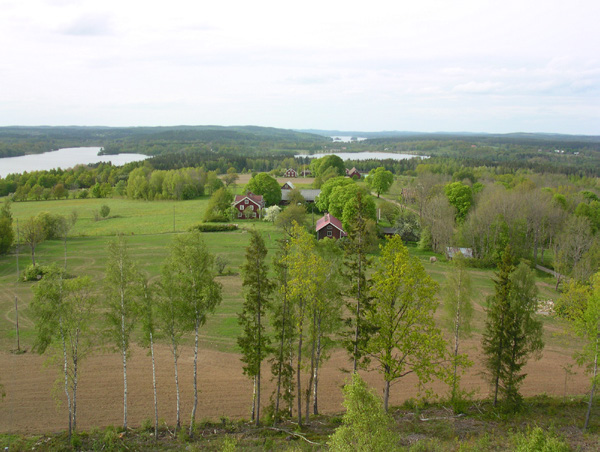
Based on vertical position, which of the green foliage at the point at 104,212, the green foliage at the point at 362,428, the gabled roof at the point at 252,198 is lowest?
the green foliage at the point at 104,212

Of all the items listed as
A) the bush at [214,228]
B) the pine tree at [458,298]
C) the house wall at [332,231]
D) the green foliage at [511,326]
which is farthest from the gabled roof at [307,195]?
the green foliage at [511,326]

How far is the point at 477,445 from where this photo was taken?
627 inches

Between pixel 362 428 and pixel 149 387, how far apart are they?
14.9 meters

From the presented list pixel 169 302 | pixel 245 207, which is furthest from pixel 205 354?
pixel 245 207

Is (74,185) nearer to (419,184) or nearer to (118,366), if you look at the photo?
(419,184)

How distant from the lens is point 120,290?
17609 mm

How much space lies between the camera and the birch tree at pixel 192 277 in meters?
17.3

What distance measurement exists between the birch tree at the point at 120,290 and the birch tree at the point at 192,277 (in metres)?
1.89

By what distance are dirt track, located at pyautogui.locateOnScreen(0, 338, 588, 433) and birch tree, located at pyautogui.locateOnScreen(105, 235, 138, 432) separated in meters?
3.90

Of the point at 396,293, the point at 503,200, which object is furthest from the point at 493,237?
the point at 396,293

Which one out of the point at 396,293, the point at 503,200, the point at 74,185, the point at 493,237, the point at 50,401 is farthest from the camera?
the point at 74,185

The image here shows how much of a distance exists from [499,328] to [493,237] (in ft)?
92.7

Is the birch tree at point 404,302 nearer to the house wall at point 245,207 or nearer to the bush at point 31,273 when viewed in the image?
the bush at point 31,273

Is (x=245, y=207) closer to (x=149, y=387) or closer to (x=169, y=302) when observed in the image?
→ (x=149, y=387)
